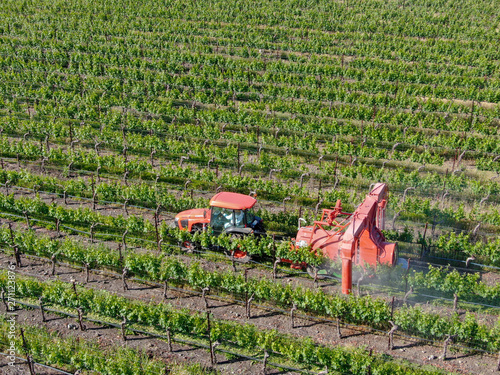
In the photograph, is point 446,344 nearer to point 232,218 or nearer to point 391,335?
point 391,335

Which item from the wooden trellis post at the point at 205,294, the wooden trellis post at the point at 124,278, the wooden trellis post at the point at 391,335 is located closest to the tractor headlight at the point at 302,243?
the wooden trellis post at the point at 205,294

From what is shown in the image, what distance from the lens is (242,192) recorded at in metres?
21.9

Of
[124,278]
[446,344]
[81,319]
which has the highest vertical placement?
[124,278]

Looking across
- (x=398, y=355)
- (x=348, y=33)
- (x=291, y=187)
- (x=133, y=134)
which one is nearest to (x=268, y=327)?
(x=398, y=355)

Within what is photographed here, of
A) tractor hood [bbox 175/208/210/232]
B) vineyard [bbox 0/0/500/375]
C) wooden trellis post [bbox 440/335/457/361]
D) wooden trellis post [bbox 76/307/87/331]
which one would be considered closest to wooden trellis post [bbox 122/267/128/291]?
vineyard [bbox 0/0/500/375]

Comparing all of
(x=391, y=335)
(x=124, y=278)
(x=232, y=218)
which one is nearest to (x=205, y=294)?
(x=124, y=278)

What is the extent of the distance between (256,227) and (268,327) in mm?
3806

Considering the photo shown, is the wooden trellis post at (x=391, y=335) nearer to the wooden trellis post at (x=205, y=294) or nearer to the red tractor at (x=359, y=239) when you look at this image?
the red tractor at (x=359, y=239)

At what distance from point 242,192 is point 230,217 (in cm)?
440

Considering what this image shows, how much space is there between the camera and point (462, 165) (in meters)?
25.1

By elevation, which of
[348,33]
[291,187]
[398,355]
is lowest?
[398,355]

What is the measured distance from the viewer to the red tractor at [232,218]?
17344 mm

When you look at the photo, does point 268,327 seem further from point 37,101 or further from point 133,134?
point 37,101

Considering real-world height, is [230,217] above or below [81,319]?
above
